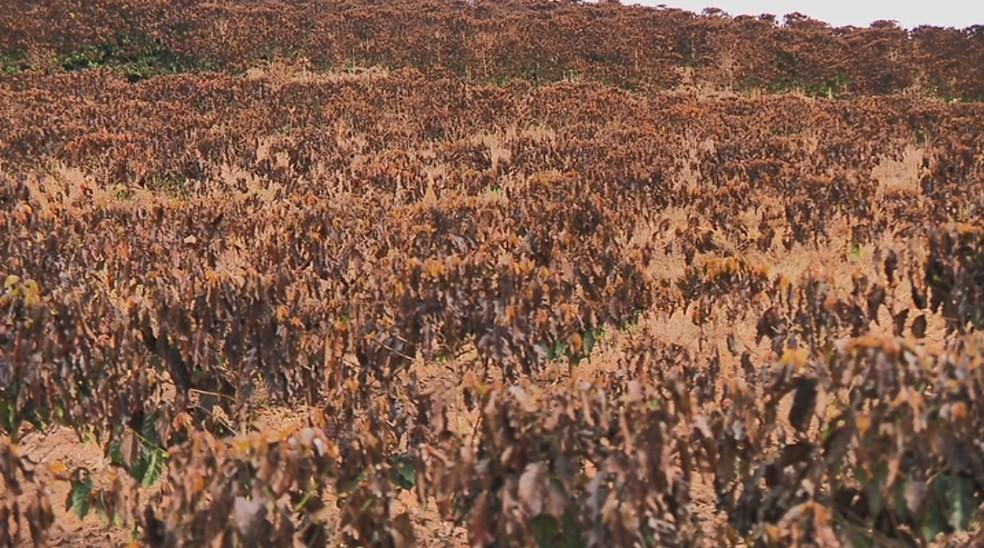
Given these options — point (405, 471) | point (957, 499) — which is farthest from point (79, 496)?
point (957, 499)

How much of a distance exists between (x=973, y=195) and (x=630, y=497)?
7243 millimetres

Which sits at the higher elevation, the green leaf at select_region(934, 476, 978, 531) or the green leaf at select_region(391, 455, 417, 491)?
the green leaf at select_region(934, 476, 978, 531)

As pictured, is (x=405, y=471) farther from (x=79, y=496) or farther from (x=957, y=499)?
(x=957, y=499)

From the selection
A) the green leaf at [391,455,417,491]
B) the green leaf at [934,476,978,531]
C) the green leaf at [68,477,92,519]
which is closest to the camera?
the green leaf at [934,476,978,531]

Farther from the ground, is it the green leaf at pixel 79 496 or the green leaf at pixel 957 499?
the green leaf at pixel 957 499

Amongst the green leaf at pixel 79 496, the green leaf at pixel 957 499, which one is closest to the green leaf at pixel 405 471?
the green leaf at pixel 79 496

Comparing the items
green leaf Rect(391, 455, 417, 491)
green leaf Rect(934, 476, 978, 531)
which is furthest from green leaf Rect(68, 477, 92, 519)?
green leaf Rect(934, 476, 978, 531)

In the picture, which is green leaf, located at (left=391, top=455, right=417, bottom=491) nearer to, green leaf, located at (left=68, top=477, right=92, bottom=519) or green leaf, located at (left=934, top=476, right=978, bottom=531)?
green leaf, located at (left=68, top=477, right=92, bottom=519)

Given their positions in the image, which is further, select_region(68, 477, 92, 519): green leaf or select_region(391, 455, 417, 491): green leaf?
select_region(391, 455, 417, 491): green leaf

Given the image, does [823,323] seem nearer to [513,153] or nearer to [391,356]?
[391,356]

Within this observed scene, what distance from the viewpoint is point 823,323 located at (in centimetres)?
407

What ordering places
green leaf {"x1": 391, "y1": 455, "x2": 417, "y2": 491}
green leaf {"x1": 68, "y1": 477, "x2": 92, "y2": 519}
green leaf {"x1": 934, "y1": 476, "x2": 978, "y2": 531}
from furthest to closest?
green leaf {"x1": 391, "y1": 455, "x2": 417, "y2": 491} → green leaf {"x1": 68, "y1": 477, "x2": 92, "y2": 519} → green leaf {"x1": 934, "y1": 476, "x2": 978, "y2": 531}

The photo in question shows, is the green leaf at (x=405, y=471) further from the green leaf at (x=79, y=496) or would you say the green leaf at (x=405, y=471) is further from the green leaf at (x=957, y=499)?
A: the green leaf at (x=957, y=499)

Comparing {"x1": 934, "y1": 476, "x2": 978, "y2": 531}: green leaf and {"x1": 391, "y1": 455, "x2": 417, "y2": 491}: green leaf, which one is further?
{"x1": 391, "y1": 455, "x2": 417, "y2": 491}: green leaf
